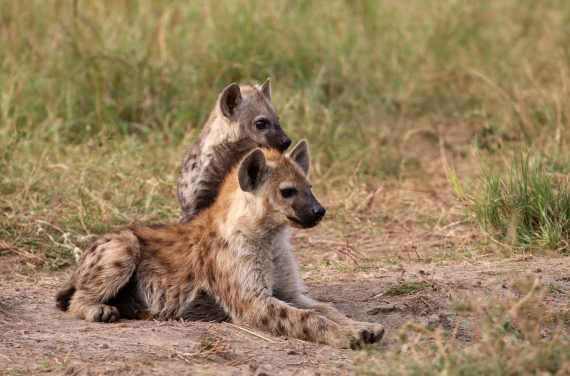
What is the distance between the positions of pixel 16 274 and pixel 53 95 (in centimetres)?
293

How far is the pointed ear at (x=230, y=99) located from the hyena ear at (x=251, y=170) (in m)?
1.63

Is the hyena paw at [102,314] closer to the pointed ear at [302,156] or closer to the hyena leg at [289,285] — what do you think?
the hyena leg at [289,285]

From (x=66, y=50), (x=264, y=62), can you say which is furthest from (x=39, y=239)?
(x=264, y=62)

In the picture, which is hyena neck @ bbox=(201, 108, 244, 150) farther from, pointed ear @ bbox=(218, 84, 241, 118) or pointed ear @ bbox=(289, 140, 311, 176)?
pointed ear @ bbox=(289, 140, 311, 176)

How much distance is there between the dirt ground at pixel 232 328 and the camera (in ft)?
10.3

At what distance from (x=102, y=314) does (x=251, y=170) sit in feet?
3.43

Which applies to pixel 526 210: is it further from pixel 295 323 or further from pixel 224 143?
pixel 224 143

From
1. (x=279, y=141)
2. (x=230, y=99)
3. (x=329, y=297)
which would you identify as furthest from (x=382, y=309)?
(x=230, y=99)

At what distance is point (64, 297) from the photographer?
4.11 metres

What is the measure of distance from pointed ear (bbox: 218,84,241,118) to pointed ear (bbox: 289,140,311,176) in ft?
4.40

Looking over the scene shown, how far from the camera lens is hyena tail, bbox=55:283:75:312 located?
410 centimetres

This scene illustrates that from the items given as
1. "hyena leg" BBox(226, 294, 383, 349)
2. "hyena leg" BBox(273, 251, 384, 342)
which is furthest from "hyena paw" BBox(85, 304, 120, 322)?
"hyena leg" BBox(273, 251, 384, 342)

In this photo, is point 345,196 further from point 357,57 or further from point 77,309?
point 77,309

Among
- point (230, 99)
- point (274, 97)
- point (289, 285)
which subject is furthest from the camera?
point (274, 97)
